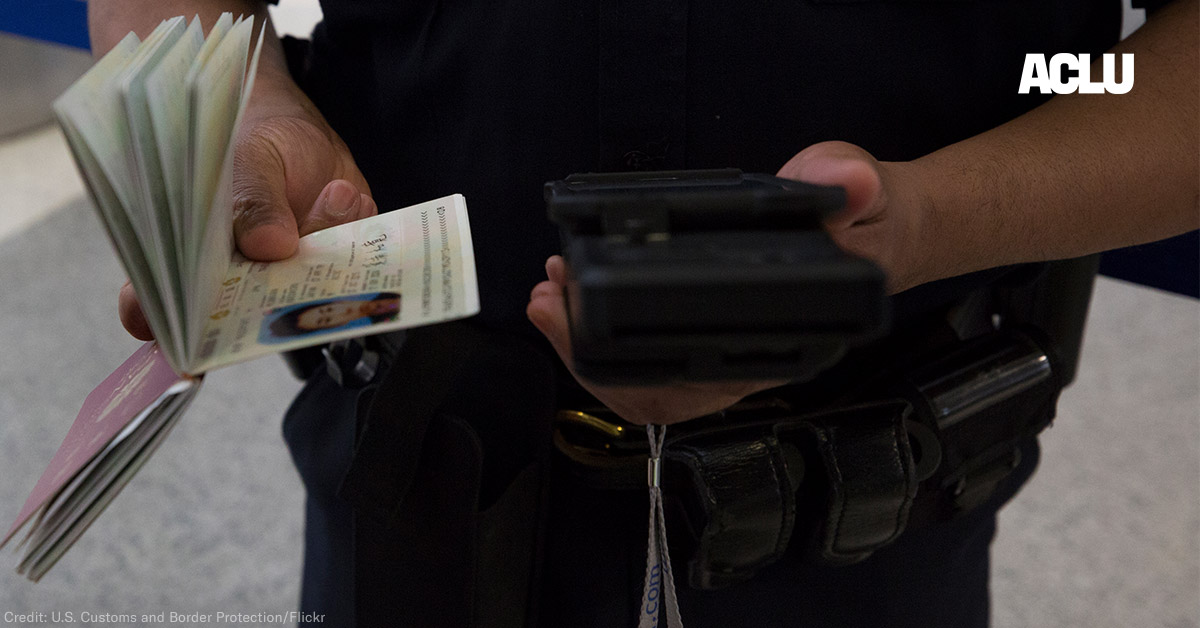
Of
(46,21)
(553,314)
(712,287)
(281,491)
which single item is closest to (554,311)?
(553,314)

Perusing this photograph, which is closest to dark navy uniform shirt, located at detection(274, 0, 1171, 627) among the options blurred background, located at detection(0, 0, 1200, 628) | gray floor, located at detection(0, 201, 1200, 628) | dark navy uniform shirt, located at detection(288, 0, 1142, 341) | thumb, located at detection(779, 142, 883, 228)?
dark navy uniform shirt, located at detection(288, 0, 1142, 341)

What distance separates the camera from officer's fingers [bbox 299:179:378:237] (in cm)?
51

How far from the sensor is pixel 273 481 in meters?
1.54

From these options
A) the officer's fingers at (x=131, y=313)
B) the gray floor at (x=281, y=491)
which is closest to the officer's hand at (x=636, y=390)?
the officer's fingers at (x=131, y=313)

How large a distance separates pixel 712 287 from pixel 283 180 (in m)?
0.32

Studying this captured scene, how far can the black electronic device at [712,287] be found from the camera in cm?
29

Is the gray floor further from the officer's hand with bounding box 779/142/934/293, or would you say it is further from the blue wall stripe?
the officer's hand with bounding box 779/142/934/293

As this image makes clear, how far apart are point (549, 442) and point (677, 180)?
0.68 feet

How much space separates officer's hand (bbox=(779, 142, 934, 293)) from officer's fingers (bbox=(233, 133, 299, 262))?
0.26m

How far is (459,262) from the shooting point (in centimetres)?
43

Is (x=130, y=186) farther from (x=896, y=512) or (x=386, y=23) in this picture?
(x=896, y=512)

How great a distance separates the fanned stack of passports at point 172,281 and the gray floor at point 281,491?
3.54 ft

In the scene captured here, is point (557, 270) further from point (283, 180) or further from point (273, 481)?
point (273, 481)

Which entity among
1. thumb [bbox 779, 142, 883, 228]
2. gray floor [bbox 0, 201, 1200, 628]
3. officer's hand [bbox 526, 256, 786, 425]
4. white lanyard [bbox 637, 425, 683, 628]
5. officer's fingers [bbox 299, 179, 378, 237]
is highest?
thumb [bbox 779, 142, 883, 228]
